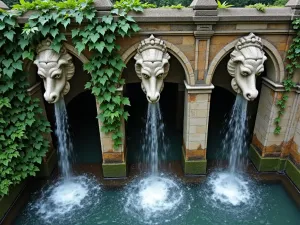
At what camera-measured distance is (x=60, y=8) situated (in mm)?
5230

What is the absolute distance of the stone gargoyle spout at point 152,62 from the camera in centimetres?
552

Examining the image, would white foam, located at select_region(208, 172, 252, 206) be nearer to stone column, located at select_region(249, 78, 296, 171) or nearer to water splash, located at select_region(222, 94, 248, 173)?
water splash, located at select_region(222, 94, 248, 173)

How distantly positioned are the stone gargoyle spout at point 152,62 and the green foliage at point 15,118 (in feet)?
8.55

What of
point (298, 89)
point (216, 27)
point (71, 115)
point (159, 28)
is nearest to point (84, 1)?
point (159, 28)

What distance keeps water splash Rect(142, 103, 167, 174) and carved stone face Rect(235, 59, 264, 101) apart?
2.37 metres

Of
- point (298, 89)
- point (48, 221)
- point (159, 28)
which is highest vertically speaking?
point (159, 28)

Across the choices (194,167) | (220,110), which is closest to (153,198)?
(194,167)

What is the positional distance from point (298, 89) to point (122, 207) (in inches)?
210

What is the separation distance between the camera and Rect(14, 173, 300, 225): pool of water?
230 inches

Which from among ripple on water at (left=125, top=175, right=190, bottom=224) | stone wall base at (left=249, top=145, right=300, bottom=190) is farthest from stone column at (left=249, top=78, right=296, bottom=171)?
ripple on water at (left=125, top=175, right=190, bottom=224)

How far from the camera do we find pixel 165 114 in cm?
1119

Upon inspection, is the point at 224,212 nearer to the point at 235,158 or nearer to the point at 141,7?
the point at 235,158

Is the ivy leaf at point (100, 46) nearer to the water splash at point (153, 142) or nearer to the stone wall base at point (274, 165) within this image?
the water splash at point (153, 142)

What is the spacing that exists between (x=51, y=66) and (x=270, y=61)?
5295mm
